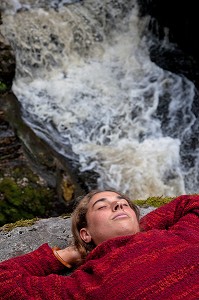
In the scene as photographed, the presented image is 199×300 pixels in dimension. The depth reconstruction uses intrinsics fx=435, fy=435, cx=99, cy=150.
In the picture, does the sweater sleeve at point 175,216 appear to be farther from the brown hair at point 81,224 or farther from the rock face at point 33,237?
the rock face at point 33,237

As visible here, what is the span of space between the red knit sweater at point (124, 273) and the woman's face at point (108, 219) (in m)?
0.10

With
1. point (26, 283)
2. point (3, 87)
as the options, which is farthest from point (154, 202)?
point (3, 87)

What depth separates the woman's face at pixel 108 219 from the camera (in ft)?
Result: 7.61

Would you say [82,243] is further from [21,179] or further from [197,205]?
[21,179]

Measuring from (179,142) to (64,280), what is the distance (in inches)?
199

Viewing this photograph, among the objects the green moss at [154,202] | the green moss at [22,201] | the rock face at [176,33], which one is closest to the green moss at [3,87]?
the green moss at [22,201]

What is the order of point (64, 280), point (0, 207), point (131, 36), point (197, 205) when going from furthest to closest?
point (131, 36) → point (0, 207) → point (197, 205) → point (64, 280)

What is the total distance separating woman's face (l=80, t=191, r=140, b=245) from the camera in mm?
2318

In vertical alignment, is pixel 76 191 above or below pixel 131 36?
below

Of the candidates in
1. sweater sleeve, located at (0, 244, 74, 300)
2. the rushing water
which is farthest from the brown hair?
the rushing water

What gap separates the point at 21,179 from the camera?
18.3 feet

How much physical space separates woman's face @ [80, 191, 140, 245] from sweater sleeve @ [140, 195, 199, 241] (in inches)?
8.2

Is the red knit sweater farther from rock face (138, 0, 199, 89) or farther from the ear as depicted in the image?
rock face (138, 0, 199, 89)

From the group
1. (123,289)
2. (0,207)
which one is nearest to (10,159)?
(0,207)
